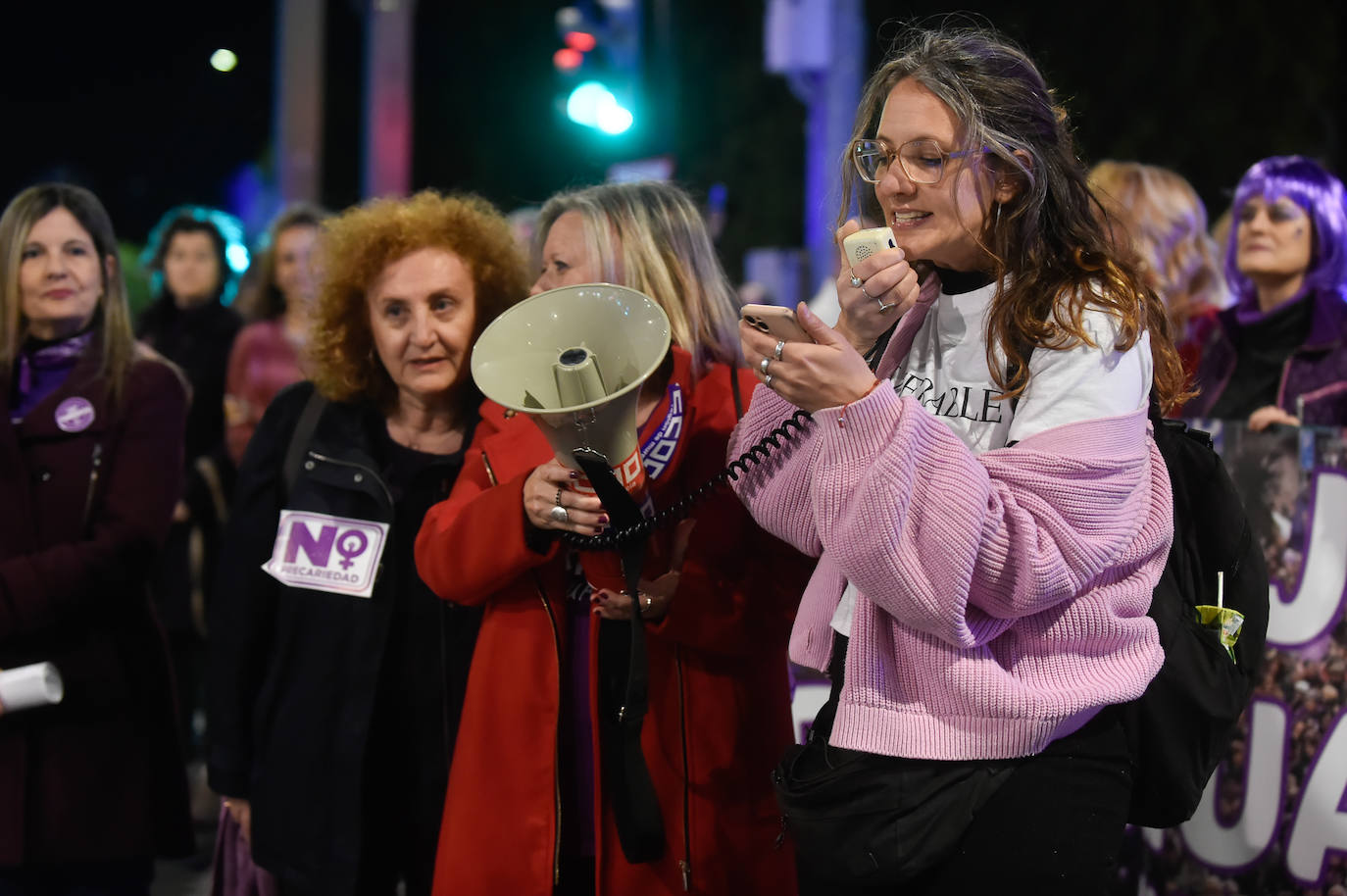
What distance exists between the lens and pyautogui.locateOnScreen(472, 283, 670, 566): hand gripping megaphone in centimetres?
225

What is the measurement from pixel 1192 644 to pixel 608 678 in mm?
1130

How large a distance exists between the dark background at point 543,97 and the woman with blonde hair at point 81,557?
1.45 m

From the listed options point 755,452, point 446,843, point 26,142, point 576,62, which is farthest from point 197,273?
point 576,62

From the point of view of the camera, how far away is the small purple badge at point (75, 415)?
3.46 metres

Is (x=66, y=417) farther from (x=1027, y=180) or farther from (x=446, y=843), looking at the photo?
(x=1027, y=180)

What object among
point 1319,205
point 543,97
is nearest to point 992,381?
point 1319,205

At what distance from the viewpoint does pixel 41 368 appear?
3568 mm

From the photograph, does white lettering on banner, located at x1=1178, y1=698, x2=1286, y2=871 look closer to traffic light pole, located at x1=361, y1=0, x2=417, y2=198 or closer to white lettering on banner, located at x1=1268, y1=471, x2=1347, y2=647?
white lettering on banner, located at x1=1268, y1=471, x2=1347, y2=647

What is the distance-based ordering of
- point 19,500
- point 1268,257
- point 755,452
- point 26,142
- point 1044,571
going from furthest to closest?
point 26,142
point 1268,257
point 19,500
point 755,452
point 1044,571

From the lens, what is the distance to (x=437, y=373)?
10.4ft

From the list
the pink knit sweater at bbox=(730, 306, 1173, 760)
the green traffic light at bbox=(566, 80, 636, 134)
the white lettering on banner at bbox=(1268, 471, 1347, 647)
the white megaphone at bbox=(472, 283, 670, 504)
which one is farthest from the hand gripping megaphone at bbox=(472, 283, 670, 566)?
the green traffic light at bbox=(566, 80, 636, 134)

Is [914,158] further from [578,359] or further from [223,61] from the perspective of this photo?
[223,61]

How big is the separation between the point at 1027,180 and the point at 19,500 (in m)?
2.76

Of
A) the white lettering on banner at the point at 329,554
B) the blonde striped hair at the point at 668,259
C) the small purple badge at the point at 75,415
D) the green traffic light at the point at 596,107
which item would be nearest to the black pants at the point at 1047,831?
the blonde striped hair at the point at 668,259
